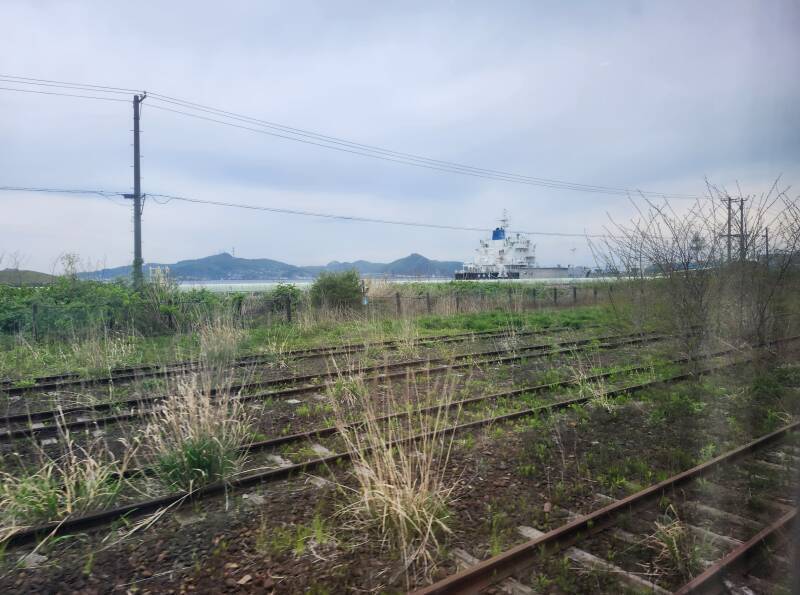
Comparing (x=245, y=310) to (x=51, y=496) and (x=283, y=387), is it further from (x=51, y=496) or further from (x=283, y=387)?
(x=51, y=496)

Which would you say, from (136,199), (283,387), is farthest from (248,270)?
(283,387)

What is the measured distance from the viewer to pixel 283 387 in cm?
959

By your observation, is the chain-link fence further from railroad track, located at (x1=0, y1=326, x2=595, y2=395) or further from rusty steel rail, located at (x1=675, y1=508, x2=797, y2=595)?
rusty steel rail, located at (x1=675, y1=508, x2=797, y2=595)

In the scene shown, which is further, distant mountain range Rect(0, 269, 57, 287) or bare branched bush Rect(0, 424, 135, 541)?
distant mountain range Rect(0, 269, 57, 287)

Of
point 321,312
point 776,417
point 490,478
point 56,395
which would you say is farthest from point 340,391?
point 321,312

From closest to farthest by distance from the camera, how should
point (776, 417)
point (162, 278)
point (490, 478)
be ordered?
point (490, 478)
point (776, 417)
point (162, 278)

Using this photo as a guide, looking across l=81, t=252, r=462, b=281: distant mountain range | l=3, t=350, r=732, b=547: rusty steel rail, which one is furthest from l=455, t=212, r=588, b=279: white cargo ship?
l=3, t=350, r=732, b=547: rusty steel rail

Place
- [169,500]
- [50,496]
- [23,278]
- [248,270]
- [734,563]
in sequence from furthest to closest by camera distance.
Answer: [248,270] → [23,278] → [169,500] → [50,496] → [734,563]

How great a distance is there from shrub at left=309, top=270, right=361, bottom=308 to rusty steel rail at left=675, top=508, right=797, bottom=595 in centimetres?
1775

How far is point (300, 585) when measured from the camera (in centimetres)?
357

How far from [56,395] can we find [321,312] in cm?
1110

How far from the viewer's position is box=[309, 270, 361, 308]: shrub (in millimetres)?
21250

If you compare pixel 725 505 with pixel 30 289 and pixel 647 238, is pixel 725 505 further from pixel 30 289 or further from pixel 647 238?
pixel 30 289

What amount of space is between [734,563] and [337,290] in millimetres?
18502
